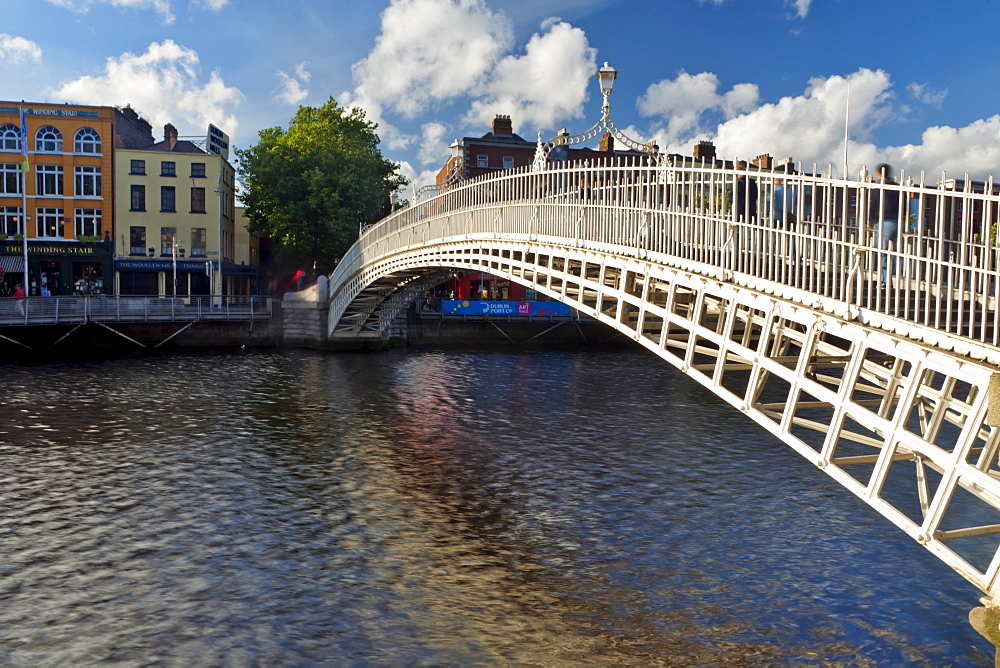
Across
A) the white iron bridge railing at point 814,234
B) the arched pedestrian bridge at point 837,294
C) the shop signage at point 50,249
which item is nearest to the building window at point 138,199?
the shop signage at point 50,249

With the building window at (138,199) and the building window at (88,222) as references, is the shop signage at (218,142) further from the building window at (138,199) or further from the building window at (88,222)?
the building window at (88,222)

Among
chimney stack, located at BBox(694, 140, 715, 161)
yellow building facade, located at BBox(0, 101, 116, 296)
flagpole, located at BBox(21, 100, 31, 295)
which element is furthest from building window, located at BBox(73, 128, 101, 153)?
chimney stack, located at BBox(694, 140, 715, 161)

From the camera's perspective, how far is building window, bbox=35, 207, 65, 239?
5050 cm

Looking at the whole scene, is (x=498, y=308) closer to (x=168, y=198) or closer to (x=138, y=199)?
(x=168, y=198)

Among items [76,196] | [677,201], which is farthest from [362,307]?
[677,201]

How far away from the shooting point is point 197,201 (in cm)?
5438

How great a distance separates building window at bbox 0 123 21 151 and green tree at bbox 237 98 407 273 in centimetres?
1180

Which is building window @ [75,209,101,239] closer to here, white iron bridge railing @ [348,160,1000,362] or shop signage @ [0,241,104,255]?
shop signage @ [0,241,104,255]

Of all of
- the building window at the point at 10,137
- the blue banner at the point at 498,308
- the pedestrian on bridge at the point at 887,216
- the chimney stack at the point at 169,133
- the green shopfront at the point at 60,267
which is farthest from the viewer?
the chimney stack at the point at 169,133

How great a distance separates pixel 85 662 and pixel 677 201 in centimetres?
1063

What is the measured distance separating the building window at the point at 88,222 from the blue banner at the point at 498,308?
19944 millimetres

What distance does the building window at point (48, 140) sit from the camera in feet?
167

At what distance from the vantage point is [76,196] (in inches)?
2012

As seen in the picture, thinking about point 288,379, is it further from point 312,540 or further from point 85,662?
point 85,662
